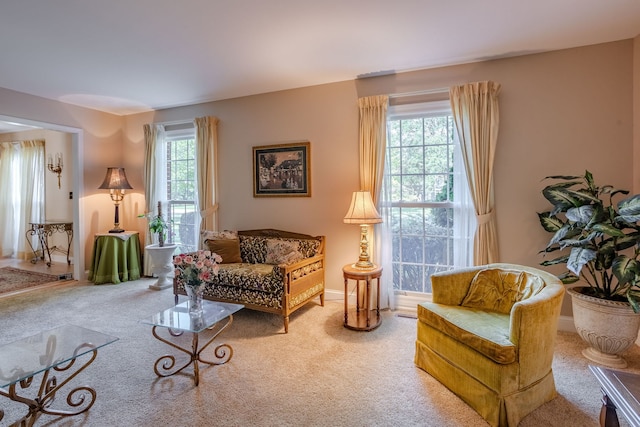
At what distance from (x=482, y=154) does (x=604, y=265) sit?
1339 millimetres

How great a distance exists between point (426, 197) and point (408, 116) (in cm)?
93

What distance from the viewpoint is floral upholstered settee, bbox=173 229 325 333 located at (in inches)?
119

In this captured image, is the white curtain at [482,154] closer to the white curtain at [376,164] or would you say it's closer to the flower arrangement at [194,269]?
the white curtain at [376,164]

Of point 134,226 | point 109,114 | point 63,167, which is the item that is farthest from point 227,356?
point 63,167

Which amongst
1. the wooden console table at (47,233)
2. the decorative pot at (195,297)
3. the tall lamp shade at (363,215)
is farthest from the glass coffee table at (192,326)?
the wooden console table at (47,233)

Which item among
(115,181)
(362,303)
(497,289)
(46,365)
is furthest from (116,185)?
(497,289)

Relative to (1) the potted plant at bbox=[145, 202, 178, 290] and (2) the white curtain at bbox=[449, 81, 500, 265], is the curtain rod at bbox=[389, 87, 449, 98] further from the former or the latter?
(1) the potted plant at bbox=[145, 202, 178, 290]

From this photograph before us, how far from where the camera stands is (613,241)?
233cm

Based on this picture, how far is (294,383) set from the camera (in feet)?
7.15

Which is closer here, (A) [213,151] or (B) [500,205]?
(B) [500,205]

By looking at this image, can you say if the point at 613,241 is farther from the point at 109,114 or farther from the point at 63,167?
the point at 63,167

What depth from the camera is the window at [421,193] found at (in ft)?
11.3

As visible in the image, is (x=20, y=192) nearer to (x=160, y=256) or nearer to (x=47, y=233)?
(x=47, y=233)

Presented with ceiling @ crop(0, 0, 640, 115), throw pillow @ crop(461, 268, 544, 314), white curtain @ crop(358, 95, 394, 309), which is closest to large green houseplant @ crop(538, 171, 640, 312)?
throw pillow @ crop(461, 268, 544, 314)
